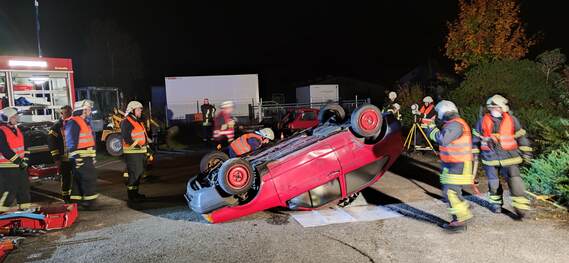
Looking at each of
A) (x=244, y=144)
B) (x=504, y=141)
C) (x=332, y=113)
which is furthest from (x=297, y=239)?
(x=504, y=141)

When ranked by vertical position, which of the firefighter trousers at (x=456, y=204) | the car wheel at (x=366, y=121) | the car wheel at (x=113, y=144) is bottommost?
the firefighter trousers at (x=456, y=204)

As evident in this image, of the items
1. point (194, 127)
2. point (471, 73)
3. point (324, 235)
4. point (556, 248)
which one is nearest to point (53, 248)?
point (324, 235)

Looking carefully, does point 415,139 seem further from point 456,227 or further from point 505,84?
point 456,227

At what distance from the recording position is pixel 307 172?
5.47 m

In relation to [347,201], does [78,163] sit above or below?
above

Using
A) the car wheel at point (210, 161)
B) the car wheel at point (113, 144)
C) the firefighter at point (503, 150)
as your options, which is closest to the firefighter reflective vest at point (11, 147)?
the car wheel at point (210, 161)

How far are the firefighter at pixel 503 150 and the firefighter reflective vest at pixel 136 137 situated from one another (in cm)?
517

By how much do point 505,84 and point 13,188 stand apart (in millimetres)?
11301

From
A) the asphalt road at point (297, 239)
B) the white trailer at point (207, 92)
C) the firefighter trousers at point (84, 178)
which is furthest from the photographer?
the white trailer at point (207, 92)

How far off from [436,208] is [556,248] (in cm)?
172

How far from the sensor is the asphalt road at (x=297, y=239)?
4.56 metres

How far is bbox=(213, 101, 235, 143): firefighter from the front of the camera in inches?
328

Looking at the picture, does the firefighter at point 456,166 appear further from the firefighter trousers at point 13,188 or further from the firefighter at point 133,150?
the firefighter trousers at point 13,188

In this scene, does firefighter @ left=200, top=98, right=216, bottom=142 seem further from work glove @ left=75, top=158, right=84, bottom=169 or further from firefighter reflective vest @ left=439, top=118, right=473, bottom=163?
firefighter reflective vest @ left=439, top=118, right=473, bottom=163
